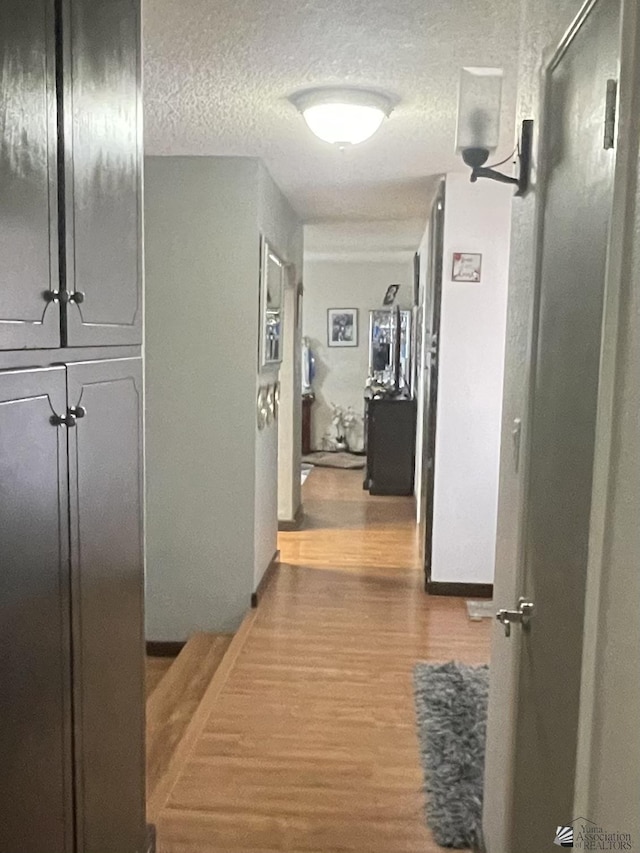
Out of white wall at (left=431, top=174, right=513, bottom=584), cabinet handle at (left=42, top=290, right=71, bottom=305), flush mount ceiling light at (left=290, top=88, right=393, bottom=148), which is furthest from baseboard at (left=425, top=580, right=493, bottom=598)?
cabinet handle at (left=42, top=290, right=71, bottom=305)

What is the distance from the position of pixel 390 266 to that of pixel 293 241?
4170 millimetres

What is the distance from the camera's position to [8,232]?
1.33 m

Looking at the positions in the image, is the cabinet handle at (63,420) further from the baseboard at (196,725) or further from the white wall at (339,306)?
the white wall at (339,306)

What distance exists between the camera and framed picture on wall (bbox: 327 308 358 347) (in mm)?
10008

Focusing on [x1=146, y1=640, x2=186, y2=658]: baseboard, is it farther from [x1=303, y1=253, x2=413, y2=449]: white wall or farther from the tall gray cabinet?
[x1=303, y1=253, x2=413, y2=449]: white wall

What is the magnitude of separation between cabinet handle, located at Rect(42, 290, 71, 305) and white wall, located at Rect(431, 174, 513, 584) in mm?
3263

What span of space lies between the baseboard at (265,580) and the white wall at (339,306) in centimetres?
474

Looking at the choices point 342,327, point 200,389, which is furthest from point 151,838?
point 342,327

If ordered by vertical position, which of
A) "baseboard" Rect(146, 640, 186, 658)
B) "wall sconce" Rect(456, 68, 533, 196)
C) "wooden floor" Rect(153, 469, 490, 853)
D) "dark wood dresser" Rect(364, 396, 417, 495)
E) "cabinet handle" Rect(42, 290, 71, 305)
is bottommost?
"baseboard" Rect(146, 640, 186, 658)

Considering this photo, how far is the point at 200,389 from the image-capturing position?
429 centimetres

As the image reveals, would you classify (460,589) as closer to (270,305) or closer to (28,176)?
(270,305)

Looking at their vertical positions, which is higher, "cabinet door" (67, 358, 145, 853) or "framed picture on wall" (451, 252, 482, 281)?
"framed picture on wall" (451, 252, 482, 281)

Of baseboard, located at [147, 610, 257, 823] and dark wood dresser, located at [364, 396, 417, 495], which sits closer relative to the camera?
baseboard, located at [147, 610, 257, 823]

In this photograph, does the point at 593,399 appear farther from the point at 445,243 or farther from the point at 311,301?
the point at 311,301
